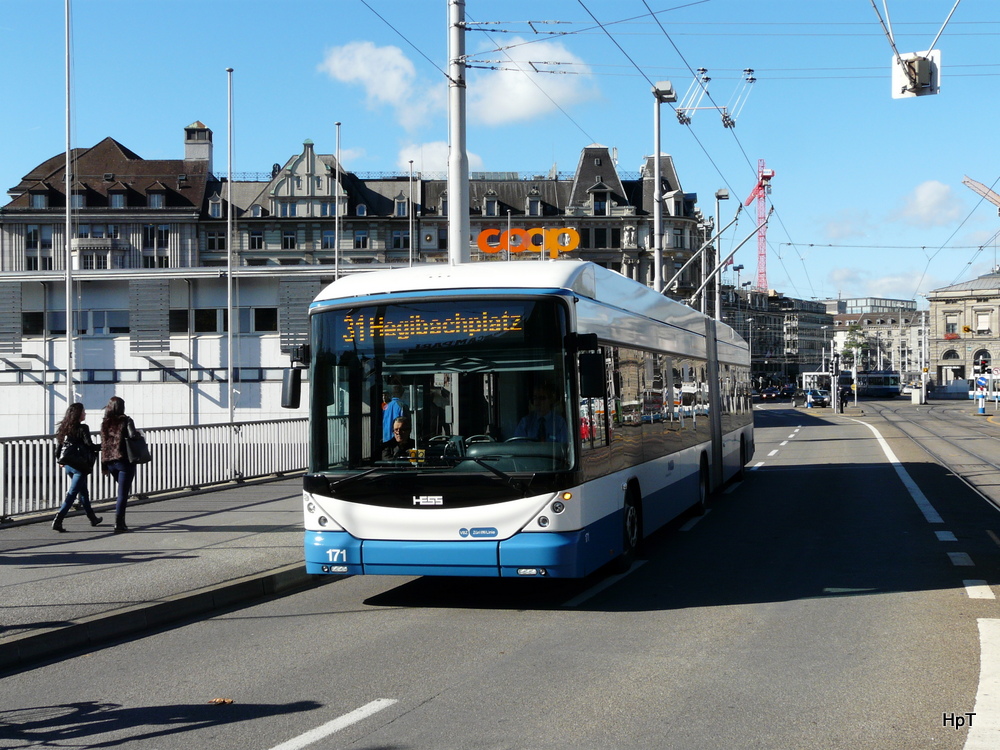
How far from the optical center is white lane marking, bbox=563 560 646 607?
381 inches

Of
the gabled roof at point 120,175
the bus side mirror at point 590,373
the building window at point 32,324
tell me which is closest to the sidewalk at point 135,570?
the bus side mirror at point 590,373

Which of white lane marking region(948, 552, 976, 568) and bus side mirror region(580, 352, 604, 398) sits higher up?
bus side mirror region(580, 352, 604, 398)

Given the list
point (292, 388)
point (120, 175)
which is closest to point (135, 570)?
point (292, 388)

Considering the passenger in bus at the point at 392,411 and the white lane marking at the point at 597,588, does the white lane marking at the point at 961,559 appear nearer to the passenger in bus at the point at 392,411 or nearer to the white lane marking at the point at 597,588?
the white lane marking at the point at 597,588

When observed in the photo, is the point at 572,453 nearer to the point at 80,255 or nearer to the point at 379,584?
the point at 379,584

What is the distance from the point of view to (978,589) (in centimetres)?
997

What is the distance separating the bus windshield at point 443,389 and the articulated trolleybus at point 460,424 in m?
0.01

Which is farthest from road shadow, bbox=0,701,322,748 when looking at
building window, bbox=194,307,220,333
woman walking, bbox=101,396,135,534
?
building window, bbox=194,307,220,333

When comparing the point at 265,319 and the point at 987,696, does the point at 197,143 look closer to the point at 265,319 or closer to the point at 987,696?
the point at 265,319

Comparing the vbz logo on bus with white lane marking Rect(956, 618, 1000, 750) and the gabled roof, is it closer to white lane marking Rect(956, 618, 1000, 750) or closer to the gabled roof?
white lane marking Rect(956, 618, 1000, 750)

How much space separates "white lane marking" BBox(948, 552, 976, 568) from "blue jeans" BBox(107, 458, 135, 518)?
9.33 meters

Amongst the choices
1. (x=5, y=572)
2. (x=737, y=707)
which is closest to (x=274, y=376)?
(x=5, y=572)

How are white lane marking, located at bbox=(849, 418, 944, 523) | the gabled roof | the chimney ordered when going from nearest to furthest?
white lane marking, located at bbox=(849, 418, 944, 523) → the gabled roof → the chimney

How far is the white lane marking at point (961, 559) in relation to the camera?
37.3 feet
